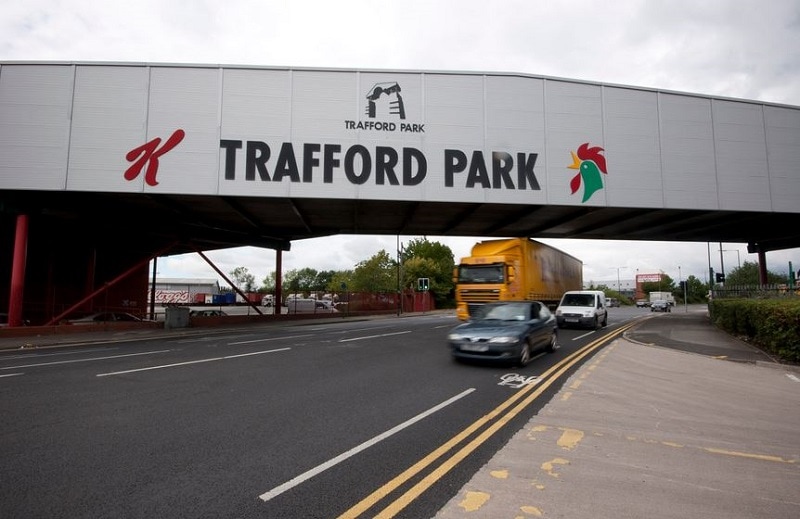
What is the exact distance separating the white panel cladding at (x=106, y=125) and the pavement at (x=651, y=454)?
1915 cm

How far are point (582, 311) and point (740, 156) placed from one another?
38.3 ft

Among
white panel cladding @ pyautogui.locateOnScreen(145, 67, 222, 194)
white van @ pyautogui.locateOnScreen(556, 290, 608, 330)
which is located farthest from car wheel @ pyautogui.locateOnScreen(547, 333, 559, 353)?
white panel cladding @ pyautogui.locateOnScreen(145, 67, 222, 194)

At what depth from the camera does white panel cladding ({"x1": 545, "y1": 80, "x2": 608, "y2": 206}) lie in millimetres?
20688

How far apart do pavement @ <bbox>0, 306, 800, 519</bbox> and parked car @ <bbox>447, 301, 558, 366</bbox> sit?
136 centimetres

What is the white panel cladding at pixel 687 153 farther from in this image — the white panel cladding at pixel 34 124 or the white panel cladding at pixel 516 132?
the white panel cladding at pixel 34 124

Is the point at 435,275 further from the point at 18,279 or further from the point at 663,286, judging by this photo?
the point at 663,286

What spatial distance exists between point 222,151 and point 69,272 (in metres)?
19.1

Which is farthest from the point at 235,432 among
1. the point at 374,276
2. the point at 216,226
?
the point at 374,276

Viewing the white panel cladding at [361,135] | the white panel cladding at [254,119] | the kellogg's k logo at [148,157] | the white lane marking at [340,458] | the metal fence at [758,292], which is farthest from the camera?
the metal fence at [758,292]

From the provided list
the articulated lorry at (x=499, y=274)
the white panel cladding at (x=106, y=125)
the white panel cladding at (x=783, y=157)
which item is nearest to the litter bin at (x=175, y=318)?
the white panel cladding at (x=106, y=125)

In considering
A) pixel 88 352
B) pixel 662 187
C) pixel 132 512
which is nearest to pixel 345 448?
pixel 132 512

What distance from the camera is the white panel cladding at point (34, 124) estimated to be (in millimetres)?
18469

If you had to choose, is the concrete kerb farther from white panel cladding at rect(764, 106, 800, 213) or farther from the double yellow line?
white panel cladding at rect(764, 106, 800, 213)

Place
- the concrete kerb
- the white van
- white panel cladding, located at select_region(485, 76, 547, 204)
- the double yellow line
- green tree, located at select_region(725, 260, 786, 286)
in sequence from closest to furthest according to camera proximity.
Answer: the double yellow line < the concrete kerb < white panel cladding, located at select_region(485, 76, 547, 204) < the white van < green tree, located at select_region(725, 260, 786, 286)
